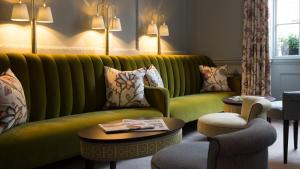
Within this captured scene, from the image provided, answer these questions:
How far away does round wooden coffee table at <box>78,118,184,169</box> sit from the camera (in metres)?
1.97

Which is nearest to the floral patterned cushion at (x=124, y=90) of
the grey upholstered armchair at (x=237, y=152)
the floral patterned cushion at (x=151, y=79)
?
the floral patterned cushion at (x=151, y=79)

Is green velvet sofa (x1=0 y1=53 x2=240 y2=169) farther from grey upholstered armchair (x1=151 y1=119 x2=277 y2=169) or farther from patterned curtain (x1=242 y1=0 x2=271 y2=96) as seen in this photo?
grey upholstered armchair (x1=151 y1=119 x2=277 y2=169)

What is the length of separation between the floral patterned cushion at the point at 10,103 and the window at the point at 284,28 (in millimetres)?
3788

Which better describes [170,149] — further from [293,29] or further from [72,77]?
[293,29]

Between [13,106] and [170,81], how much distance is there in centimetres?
243

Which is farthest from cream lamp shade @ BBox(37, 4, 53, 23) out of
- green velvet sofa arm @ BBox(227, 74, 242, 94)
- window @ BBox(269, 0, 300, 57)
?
window @ BBox(269, 0, 300, 57)

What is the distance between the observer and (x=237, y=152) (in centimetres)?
133

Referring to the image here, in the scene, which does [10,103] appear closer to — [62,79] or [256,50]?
[62,79]

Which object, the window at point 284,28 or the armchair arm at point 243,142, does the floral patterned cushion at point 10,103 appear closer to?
the armchair arm at point 243,142

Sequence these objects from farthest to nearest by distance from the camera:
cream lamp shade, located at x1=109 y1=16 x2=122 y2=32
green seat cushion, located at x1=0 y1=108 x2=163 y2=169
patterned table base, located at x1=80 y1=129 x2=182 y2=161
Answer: cream lamp shade, located at x1=109 y1=16 x2=122 y2=32 < green seat cushion, located at x1=0 y1=108 x2=163 y2=169 < patterned table base, located at x1=80 y1=129 x2=182 y2=161

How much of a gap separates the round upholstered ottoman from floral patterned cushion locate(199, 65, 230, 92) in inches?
65.4

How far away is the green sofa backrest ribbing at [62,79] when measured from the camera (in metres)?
2.88

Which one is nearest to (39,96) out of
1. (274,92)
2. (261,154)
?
(261,154)

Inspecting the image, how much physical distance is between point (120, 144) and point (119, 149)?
3 cm
